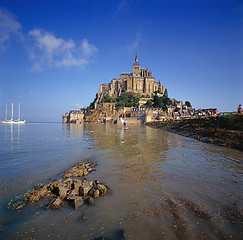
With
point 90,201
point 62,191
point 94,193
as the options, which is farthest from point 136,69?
point 90,201

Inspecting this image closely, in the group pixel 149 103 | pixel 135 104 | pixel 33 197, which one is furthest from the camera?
pixel 135 104

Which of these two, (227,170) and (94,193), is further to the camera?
(227,170)

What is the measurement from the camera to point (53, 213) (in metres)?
5.05

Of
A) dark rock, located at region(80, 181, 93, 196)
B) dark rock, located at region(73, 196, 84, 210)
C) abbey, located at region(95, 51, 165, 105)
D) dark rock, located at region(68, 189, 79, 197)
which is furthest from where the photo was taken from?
abbey, located at region(95, 51, 165, 105)

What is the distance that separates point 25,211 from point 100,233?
114 inches

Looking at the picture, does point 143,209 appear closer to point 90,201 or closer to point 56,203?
point 90,201

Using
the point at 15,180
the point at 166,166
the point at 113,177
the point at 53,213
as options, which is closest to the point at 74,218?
the point at 53,213

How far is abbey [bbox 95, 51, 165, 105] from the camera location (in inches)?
4734

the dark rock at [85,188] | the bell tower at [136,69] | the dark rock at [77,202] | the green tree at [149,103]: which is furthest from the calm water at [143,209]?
the bell tower at [136,69]

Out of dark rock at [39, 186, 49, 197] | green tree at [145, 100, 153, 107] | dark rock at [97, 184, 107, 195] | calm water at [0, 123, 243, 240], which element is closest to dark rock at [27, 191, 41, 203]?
dark rock at [39, 186, 49, 197]

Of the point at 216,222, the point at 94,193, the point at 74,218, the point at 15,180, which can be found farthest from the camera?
the point at 15,180

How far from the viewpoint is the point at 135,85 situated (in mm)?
120875

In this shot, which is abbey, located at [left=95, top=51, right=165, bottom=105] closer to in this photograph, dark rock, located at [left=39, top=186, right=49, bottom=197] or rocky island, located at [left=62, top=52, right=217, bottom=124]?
rocky island, located at [left=62, top=52, right=217, bottom=124]

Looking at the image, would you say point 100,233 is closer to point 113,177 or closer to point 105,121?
point 113,177
